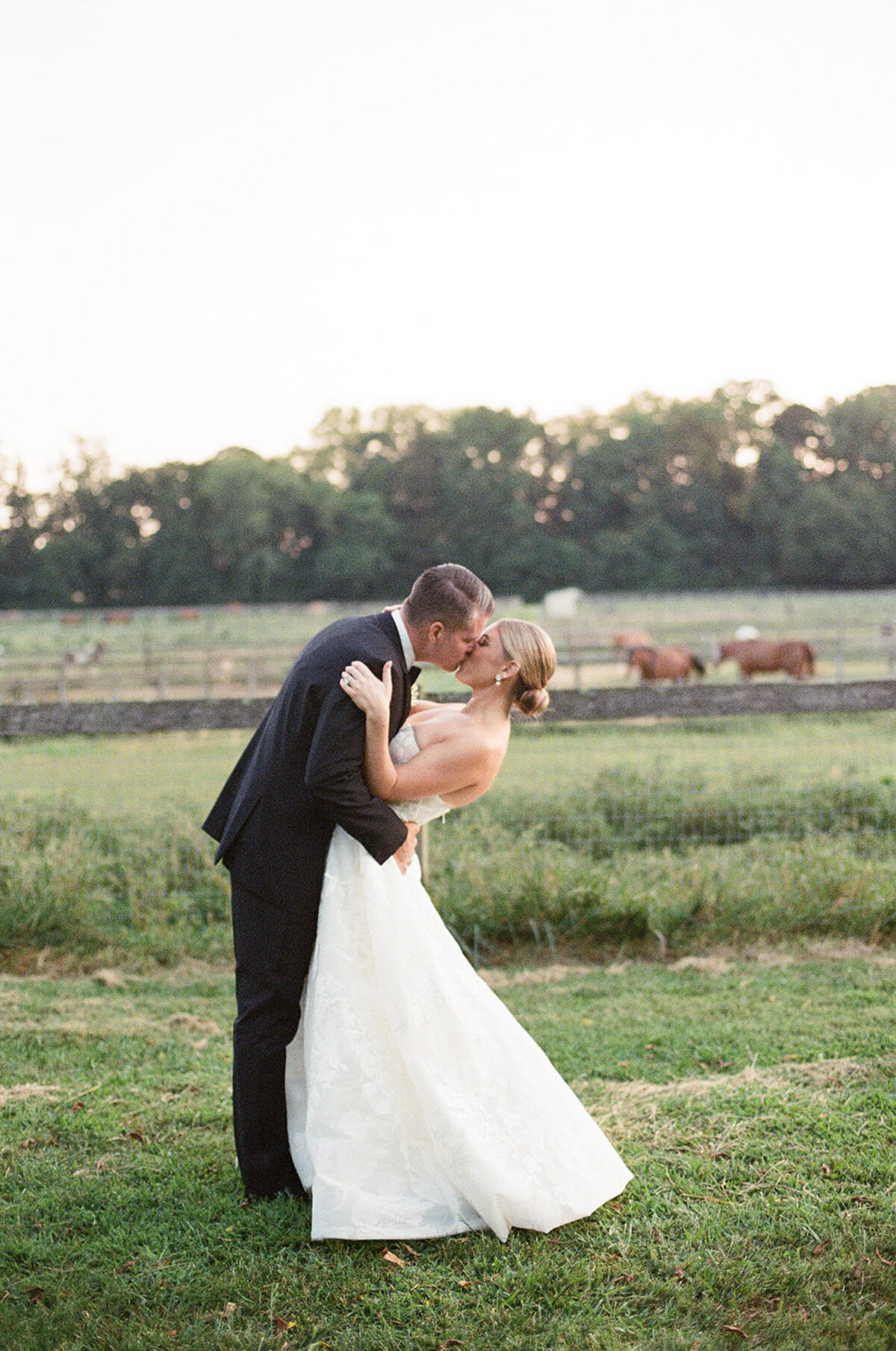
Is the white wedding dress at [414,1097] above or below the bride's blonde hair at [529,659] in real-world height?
below

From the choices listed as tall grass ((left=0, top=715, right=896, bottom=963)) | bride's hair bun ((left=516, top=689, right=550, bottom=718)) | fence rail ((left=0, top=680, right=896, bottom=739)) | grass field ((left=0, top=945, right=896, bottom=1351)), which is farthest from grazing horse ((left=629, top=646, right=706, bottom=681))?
bride's hair bun ((left=516, top=689, right=550, bottom=718))

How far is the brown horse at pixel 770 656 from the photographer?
2512 centimetres

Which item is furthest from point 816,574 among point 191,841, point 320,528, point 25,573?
point 191,841

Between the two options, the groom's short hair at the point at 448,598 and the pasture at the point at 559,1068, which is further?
the groom's short hair at the point at 448,598

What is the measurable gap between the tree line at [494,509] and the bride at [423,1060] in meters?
81.6

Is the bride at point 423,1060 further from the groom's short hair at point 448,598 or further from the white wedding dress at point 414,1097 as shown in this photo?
the groom's short hair at point 448,598

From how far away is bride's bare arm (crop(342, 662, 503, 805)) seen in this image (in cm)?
320

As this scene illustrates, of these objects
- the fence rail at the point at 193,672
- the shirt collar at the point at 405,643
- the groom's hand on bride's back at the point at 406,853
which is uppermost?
the shirt collar at the point at 405,643

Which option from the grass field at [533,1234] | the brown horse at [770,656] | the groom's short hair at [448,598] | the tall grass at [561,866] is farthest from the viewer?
the brown horse at [770,656]

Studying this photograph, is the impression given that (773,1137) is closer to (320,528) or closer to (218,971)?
(218,971)

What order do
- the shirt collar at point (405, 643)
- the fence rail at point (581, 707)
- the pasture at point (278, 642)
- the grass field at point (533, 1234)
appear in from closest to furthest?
the grass field at point (533, 1234) → the shirt collar at point (405, 643) → the fence rail at point (581, 707) → the pasture at point (278, 642)

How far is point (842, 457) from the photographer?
306ft

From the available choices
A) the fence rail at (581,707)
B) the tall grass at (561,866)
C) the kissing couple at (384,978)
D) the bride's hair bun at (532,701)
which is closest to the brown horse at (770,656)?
the tall grass at (561,866)

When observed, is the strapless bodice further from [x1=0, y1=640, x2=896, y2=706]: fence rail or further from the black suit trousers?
[x1=0, y1=640, x2=896, y2=706]: fence rail
